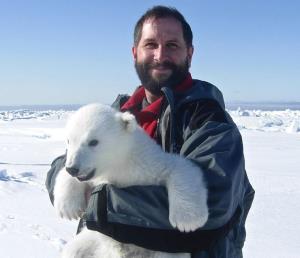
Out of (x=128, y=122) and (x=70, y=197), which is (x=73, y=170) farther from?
(x=128, y=122)

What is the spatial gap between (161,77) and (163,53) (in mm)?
136

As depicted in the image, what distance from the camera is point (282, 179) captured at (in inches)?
367

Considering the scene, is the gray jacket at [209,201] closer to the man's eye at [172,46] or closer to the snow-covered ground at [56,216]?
the man's eye at [172,46]

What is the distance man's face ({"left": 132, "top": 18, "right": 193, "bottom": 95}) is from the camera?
2.36m

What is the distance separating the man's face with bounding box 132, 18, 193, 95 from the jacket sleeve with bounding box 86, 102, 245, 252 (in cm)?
57

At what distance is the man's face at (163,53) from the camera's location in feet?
7.75

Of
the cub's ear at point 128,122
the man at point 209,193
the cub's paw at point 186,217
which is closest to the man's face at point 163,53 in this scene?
the man at point 209,193

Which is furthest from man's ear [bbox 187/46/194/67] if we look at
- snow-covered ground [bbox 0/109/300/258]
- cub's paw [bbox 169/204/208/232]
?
snow-covered ground [bbox 0/109/300/258]

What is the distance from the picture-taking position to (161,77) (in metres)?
2.41

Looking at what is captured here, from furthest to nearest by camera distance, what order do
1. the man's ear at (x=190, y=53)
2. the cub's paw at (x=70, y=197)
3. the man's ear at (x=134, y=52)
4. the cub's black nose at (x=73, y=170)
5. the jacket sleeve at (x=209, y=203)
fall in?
the man's ear at (x=134, y=52), the man's ear at (x=190, y=53), the cub's paw at (x=70, y=197), the cub's black nose at (x=73, y=170), the jacket sleeve at (x=209, y=203)

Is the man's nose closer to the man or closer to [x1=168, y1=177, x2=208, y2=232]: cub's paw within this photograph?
the man

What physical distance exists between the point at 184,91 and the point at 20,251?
2.83 metres

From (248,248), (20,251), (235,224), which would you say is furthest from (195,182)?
(248,248)

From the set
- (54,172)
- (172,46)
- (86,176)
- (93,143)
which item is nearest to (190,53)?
(172,46)
